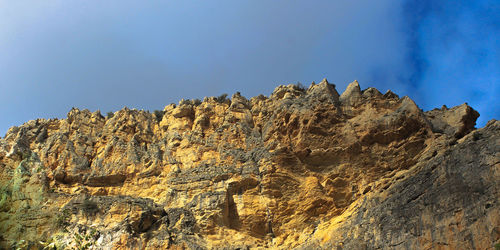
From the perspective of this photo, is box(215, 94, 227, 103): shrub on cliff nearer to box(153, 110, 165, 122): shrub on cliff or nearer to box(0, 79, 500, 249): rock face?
box(0, 79, 500, 249): rock face

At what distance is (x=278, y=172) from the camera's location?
109 feet

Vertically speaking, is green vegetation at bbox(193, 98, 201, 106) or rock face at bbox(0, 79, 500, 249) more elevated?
green vegetation at bbox(193, 98, 201, 106)

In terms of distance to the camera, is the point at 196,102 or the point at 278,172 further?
the point at 196,102

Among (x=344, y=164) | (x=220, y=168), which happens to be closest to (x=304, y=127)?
(x=344, y=164)

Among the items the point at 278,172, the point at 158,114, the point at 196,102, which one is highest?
the point at 196,102

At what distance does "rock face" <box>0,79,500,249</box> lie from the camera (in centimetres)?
2294

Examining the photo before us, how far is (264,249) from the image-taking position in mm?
30000

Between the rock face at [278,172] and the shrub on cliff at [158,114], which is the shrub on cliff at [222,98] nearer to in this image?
the rock face at [278,172]

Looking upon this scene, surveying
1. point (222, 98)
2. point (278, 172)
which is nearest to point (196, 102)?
point (222, 98)

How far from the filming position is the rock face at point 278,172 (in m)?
22.9

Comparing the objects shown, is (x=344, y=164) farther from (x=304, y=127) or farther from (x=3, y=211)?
(x=3, y=211)

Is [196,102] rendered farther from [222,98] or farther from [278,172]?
[278,172]

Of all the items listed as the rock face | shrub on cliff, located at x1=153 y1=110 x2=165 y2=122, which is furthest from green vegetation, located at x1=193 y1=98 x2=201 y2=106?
shrub on cliff, located at x1=153 y1=110 x2=165 y2=122

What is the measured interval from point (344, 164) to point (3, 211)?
24919mm
